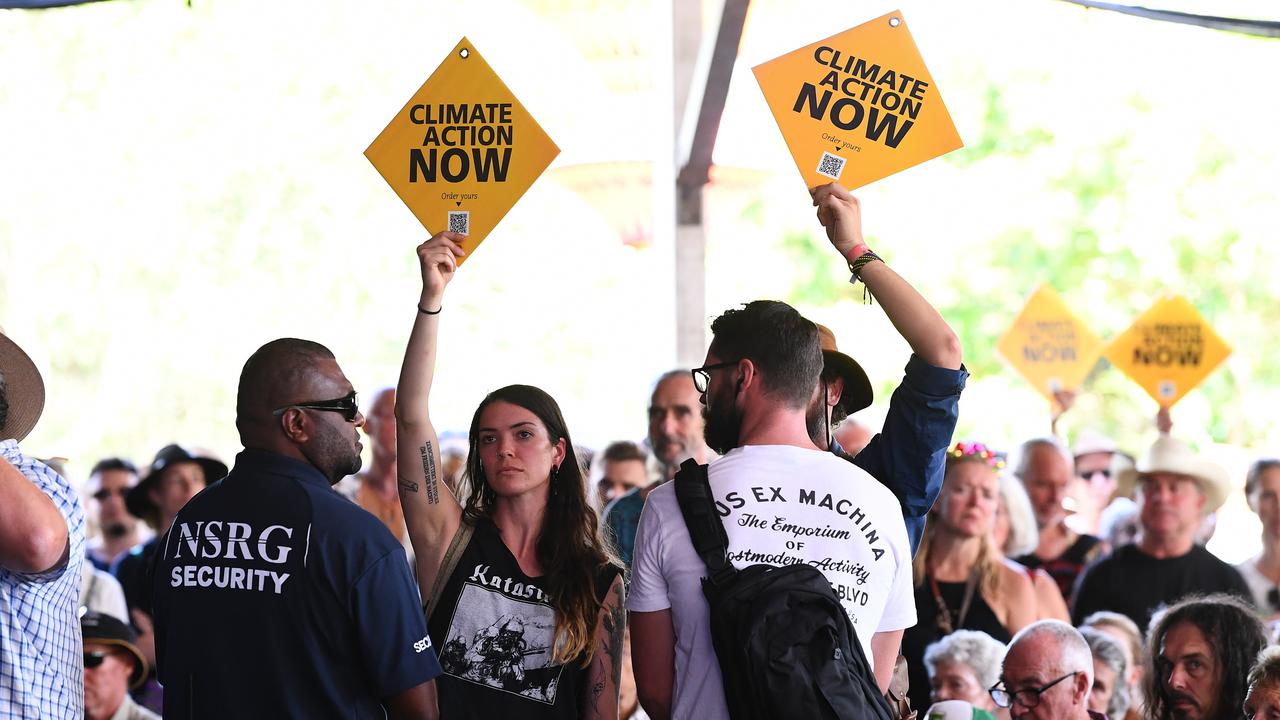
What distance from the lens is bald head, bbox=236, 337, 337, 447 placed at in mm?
3383

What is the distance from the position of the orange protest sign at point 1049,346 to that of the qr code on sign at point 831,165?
25.0ft

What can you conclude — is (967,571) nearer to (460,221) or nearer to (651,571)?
(460,221)

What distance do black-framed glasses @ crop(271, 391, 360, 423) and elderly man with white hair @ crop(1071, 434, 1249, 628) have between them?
13.6 ft

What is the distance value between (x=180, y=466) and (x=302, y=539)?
3947 millimetres

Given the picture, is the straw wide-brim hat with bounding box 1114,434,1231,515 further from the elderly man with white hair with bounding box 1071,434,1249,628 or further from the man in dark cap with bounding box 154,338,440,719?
the man in dark cap with bounding box 154,338,440,719

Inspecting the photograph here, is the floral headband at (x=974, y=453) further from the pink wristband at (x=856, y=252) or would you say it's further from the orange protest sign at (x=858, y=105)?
the pink wristband at (x=856, y=252)

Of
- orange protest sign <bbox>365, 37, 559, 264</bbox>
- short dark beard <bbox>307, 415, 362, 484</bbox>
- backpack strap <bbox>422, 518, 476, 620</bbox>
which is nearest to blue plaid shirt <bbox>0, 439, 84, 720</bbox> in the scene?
short dark beard <bbox>307, 415, 362, 484</bbox>

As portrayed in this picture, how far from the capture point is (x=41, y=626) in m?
3.09

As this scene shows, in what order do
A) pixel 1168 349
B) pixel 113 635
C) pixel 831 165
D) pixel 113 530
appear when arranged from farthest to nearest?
pixel 1168 349, pixel 113 530, pixel 113 635, pixel 831 165

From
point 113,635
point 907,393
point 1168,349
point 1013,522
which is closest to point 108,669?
point 113,635

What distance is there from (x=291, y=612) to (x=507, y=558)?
2.39 ft

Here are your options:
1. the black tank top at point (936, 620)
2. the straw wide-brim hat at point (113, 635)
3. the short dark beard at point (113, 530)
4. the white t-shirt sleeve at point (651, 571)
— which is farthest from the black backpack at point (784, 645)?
the short dark beard at point (113, 530)

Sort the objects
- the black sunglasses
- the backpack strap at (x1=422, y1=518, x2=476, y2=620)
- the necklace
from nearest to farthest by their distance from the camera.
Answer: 1. the backpack strap at (x1=422, y1=518, x2=476, y2=620)
2. the necklace
3. the black sunglasses

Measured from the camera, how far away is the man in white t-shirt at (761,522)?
3.00 metres
